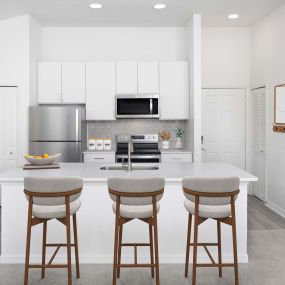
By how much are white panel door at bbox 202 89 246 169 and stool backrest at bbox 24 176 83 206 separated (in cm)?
422

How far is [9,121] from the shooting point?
19.6 ft

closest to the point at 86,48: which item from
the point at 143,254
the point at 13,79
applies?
the point at 13,79

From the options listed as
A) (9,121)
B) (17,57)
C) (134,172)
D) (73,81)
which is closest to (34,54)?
(17,57)

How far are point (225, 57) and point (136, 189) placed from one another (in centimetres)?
453

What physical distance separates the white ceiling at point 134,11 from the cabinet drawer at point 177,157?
6.96 feet

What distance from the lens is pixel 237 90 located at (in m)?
6.95

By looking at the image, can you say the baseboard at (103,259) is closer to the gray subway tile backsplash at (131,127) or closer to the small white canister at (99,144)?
the small white canister at (99,144)

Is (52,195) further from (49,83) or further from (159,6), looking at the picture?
(49,83)

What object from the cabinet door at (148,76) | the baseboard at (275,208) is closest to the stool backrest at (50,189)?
the cabinet door at (148,76)

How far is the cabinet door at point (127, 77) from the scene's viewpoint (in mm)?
6324

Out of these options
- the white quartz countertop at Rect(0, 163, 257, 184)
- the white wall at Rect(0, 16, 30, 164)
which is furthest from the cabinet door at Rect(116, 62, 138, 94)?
the white quartz countertop at Rect(0, 163, 257, 184)

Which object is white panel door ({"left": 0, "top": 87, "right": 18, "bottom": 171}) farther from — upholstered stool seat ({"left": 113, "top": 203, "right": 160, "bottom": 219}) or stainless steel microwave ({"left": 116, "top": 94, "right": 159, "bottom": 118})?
upholstered stool seat ({"left": 113, "top": 203, "right": 160, "bottom": 219})

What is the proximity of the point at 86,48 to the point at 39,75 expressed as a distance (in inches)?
37.5

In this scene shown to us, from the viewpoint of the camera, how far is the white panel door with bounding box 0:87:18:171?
5973 mm
